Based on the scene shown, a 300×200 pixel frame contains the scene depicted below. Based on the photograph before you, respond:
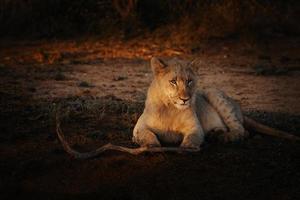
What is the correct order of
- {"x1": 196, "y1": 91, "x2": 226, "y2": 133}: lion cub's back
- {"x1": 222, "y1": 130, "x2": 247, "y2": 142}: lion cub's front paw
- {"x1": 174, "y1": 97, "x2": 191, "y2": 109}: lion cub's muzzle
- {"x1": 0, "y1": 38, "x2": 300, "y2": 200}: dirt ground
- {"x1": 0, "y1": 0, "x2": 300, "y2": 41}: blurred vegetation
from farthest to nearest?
{"x1": 0, "y1": 0, "x2": 300, "y2": 41}: blurred vegetation
{"x1": 196, "y1": 91, "x2": 226, "y2": 133}: lion cub's back
{"x1": 222, "y1": 130, "x2": 247, "y2": 142}: lion cub's front paw
{"x1": 174, "y1": 97, "x2": 191, "y2": 109}: lion cub's muzzle
{"x1": 0, "y1": 38, "x2": 300, "y2": 200}: dirt ground

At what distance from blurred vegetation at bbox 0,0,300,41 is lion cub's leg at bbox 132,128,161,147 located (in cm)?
809

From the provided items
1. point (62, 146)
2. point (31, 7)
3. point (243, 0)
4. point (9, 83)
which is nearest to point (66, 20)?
point (31, 7)

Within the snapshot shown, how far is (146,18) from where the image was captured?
14.8 meters

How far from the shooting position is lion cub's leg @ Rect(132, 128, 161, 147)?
5.28 metres

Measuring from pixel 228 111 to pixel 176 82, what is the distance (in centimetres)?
101

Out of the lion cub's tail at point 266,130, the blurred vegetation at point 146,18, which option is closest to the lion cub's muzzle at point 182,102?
the lion cub's tail at point 266,130

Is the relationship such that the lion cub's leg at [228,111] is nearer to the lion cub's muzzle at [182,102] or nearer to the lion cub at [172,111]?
the lion cub at [172,111]

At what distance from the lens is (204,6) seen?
1430 centimetres

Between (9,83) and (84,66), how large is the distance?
1.95 metres

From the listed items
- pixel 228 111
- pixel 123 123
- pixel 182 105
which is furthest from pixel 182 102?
pixel 123 123

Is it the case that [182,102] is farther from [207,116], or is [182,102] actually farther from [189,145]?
[207,116]

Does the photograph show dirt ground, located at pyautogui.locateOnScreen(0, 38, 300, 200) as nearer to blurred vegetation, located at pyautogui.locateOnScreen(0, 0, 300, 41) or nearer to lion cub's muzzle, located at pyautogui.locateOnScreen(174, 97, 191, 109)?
lion cub's muzzle, located at pyautogui.locateOnScreen(174, 97, 191, 109)

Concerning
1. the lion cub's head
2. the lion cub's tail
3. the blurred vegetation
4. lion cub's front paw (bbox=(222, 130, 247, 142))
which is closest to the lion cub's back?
lion cub's front paw (bbox=(222, 130, 247, 142))

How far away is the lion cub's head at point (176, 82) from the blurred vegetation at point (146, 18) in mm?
7944
